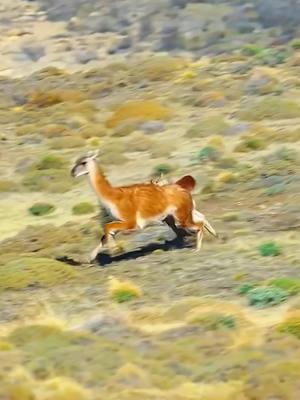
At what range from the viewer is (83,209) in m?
27.2

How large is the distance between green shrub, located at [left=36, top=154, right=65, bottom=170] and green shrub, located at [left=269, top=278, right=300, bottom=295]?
743 inches

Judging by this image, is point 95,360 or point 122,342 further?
point 122,342

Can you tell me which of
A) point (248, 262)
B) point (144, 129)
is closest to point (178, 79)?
point (144, 129)

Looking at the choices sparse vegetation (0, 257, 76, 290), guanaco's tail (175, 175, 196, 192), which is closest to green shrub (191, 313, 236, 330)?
sparse vegetation (0, 257, 76, 290)

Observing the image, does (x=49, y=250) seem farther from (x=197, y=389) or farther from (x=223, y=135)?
(x=223, y=135)

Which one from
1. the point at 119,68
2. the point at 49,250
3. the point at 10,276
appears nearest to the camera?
the point at 10,276

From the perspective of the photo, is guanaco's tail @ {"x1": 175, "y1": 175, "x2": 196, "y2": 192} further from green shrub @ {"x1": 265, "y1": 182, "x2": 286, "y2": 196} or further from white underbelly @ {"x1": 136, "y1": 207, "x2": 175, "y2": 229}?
green shrub @ {"x1": 265, "y1": 182, "x2": 286, "y2": 196}

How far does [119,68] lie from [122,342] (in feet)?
160

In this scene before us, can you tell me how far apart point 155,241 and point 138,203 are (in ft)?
7.81

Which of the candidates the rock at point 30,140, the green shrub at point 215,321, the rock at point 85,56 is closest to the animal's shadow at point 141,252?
the green shrub at point 215,321

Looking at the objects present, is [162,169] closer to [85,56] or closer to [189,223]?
[189,223]

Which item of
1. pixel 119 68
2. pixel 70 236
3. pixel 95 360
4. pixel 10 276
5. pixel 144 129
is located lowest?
pixel 119 68

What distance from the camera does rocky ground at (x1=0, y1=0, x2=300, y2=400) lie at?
12680 millimetres

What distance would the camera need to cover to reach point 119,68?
6209 cm
